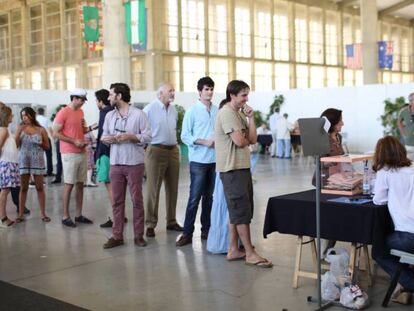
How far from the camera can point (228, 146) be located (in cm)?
525

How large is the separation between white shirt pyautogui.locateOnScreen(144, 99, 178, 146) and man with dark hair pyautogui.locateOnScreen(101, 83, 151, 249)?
42 cm

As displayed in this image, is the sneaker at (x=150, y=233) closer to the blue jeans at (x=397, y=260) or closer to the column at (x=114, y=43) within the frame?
the blue jeans at (x=397, y=260)

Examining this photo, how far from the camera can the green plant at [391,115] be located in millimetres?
19278

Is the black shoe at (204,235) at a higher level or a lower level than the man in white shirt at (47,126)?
lower

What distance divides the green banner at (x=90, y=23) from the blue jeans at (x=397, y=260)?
1932 cm

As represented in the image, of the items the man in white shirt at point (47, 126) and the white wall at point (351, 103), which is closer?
the man in white shirt at point (47, 126)

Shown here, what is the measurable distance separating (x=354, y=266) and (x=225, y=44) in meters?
26.5

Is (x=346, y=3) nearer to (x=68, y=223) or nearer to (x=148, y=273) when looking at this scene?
(x=68, y=223)

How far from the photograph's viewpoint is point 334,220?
14.4 ft

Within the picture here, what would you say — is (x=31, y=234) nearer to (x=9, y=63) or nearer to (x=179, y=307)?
(x=179, y=307)

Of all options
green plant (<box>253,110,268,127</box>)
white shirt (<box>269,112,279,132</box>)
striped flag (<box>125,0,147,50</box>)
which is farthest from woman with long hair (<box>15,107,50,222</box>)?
green plant (<box>253,110,268,127</box>)

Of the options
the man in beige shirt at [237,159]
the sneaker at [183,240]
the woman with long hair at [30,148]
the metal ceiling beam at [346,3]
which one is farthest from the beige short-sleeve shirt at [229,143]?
the metal ceiling beam at [346,3]

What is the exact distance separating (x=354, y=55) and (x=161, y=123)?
23071 mm

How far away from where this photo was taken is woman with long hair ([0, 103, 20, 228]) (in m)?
7.45
